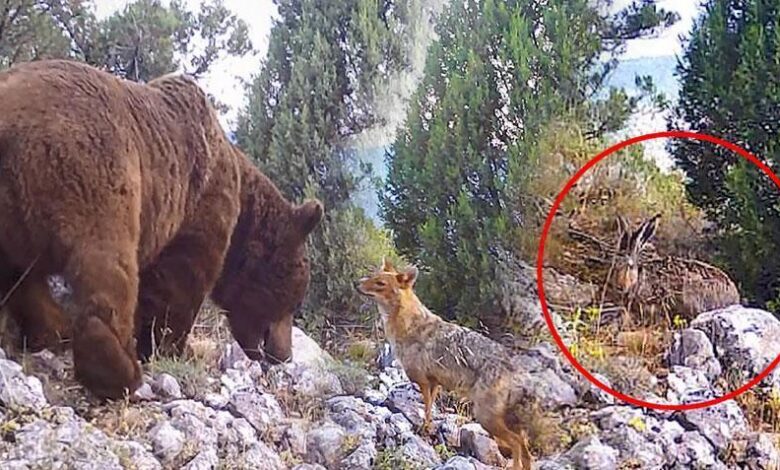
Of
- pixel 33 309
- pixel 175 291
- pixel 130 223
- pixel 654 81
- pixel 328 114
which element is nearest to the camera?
pixel 130 223

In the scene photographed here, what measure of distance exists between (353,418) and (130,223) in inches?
29.8

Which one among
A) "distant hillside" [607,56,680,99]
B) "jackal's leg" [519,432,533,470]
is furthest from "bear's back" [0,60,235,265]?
"distant hillside" [607,56,680,99]

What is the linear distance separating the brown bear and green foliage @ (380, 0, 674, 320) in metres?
0.42

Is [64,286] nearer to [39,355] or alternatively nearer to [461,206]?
[39,355]

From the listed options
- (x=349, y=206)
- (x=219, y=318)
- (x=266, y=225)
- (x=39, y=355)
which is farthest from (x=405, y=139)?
(x=39, y=355)

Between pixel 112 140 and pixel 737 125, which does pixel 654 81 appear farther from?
pixel 112 140

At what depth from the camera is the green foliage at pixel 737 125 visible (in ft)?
9.92

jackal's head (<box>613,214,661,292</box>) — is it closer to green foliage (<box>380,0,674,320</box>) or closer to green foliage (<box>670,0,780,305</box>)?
green foliage (<box>670,0,780,305</box>)

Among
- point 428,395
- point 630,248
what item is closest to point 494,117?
point 630,248

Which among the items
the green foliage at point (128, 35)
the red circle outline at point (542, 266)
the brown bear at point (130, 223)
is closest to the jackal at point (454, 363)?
the red circle outline at point (542, 266)

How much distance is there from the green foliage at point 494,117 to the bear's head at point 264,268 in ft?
1.23

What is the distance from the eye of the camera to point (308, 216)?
3156mm

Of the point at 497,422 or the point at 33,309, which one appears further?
the point at 33,309

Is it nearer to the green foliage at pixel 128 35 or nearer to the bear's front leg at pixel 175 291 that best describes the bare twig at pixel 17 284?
the bear's front leg at pixel 175 291
